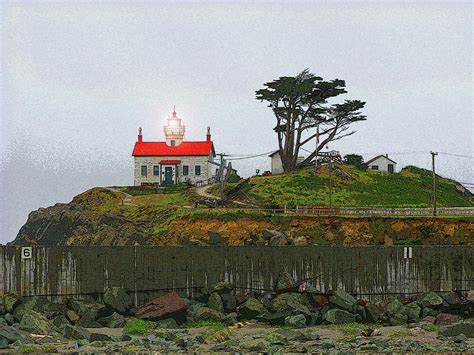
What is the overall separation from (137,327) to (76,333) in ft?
11.4

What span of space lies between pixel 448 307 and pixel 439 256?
3.54 meters

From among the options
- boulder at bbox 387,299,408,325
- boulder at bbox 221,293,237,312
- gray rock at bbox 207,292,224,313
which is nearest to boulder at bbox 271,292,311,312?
boulder at bbox 221,293,237,312

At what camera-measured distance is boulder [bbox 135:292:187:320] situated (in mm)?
39125

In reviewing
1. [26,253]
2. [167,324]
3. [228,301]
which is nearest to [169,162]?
[26,253]

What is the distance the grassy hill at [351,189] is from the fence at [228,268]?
30.3 meters

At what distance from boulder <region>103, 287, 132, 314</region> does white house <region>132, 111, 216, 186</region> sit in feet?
190

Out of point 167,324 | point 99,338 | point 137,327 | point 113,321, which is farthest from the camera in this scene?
point 113,321

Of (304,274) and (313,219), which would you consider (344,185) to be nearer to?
(313,219)

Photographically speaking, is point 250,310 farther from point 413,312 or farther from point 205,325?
point 413,312

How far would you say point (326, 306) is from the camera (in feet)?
136

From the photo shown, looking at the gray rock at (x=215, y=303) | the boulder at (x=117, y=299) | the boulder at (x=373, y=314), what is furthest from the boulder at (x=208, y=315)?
the boulder at (x=373, y=314)

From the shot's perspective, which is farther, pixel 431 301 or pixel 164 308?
pixel 431 301

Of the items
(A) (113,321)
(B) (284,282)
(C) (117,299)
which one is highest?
(B) (284,282)

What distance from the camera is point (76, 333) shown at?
3419 centimetres
